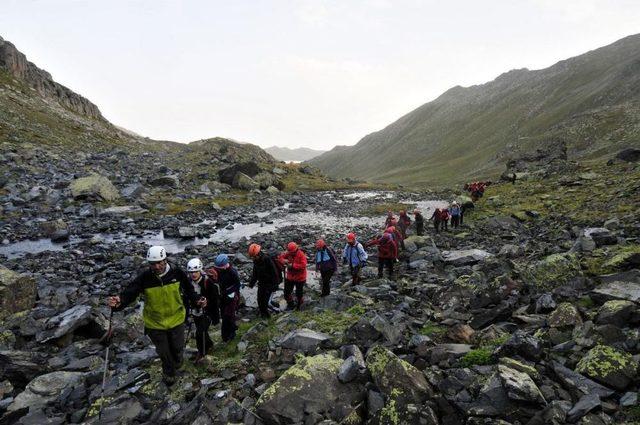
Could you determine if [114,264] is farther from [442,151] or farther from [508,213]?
[442,151]

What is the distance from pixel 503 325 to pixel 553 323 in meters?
1.46

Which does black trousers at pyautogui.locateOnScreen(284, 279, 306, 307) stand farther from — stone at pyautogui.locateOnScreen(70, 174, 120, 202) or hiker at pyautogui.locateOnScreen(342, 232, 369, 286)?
stone at pyautogui.locateOnScreen(70, 174, 120, 202)

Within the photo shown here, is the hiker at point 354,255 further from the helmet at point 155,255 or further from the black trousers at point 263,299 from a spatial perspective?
the helmet at point 155,255

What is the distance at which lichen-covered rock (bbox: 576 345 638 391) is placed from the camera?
23.0 feet

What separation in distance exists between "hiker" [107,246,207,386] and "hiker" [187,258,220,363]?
692 mm

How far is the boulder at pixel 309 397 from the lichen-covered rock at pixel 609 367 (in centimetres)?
439

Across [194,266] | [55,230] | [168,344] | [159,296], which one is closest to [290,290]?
[194,266]

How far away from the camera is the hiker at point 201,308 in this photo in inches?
444

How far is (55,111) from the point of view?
300 ft

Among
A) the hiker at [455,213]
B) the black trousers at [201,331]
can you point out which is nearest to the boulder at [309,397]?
the black trousers at [201,331]

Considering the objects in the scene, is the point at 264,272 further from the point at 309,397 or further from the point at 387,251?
the point at 387,251

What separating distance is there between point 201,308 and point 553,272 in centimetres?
1198

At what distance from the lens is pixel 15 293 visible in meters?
15.3

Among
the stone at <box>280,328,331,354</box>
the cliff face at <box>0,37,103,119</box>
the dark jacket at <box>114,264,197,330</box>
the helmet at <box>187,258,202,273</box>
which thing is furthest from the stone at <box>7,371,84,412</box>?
the cliff face at <box>0,37,103,119</box>
